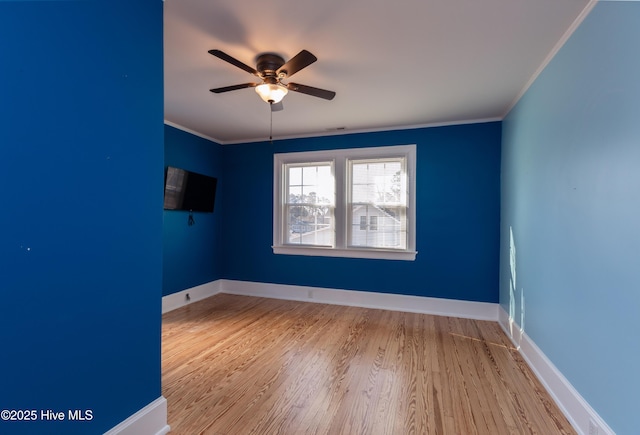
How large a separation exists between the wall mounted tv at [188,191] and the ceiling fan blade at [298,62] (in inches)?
98.9

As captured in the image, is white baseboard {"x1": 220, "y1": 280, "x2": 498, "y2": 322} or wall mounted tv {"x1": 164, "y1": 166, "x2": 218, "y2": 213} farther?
wall mounted tv {"x1": 164, "y1": 166, "x2": 218, "y2": 213}

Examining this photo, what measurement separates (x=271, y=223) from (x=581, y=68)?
3994 millimetres

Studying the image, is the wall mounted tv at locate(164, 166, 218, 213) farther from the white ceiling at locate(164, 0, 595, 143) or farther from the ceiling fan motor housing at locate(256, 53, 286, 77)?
the ceiling fan motor housing at locate(256, 53, 286, 77)

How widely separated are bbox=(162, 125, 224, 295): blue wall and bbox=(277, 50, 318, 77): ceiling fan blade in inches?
101

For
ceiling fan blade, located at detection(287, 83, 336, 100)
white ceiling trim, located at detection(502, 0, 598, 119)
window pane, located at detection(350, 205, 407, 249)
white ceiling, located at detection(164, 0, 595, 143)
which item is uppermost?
white ceiling, located at detection(164, 0, 595, 143)

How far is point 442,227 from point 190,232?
3.69 metres

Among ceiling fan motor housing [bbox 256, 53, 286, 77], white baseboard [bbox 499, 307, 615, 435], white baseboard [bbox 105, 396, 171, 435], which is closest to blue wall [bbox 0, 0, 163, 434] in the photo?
white baseboard [bbox 105, 396, 171, 435]

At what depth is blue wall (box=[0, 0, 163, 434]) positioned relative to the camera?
114 cm

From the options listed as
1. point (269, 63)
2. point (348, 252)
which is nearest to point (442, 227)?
point (348, 252)

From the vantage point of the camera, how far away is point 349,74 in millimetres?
2607

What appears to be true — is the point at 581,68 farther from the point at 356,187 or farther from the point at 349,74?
the point at 356,187

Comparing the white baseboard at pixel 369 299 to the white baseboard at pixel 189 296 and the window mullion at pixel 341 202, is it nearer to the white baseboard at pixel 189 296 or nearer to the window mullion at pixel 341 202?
the white baseboard at pixel 189 296

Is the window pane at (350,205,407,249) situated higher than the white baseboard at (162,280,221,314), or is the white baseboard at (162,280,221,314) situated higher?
the window pane at (350,205,407,249)

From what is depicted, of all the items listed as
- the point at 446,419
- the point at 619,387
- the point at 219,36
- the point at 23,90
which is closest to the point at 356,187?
the point at 219,36
